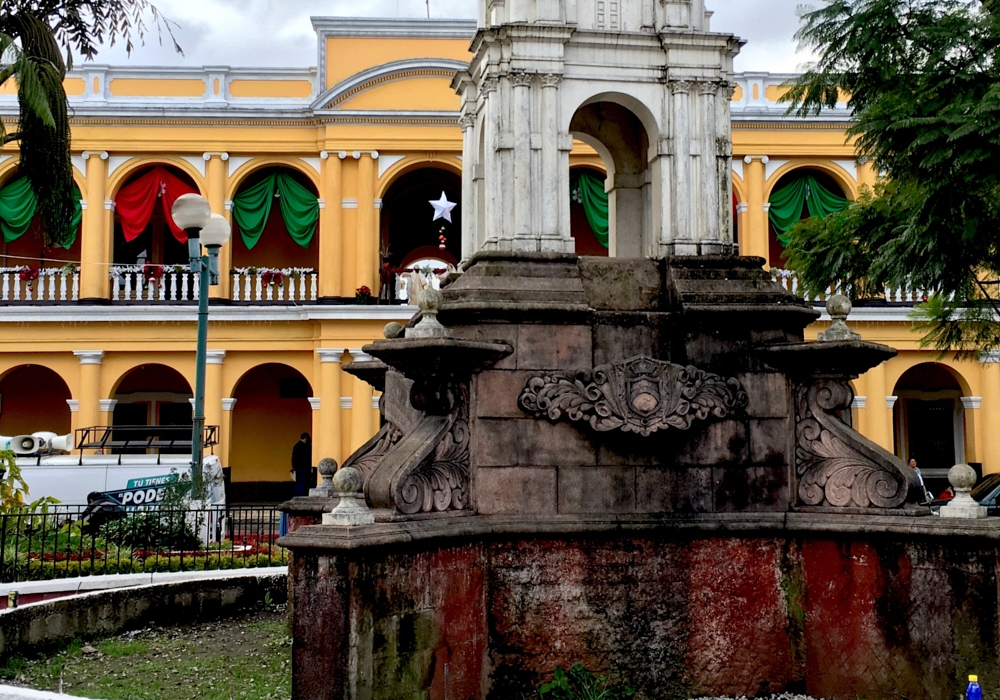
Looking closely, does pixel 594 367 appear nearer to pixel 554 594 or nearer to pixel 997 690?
pixel 554 594

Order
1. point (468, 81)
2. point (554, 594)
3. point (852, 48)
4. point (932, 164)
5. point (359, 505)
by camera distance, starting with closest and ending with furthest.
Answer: point (359, 505) → point (554, 594) → point (468, 81) → point (932, 164) → point (852, 48)

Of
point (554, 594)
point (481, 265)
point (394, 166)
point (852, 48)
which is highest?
point (394, 166)

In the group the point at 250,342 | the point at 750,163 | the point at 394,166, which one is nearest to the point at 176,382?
the point at 250,342

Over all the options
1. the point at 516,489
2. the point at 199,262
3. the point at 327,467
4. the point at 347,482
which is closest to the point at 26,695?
the point at 347,482

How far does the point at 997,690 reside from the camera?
19.2ft

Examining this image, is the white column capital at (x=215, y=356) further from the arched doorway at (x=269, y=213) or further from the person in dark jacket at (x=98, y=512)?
the person in dark jacket at (x=98, y=512)

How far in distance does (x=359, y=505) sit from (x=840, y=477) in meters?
2.95

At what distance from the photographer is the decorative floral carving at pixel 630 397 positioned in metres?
6.48

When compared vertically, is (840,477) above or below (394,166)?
below

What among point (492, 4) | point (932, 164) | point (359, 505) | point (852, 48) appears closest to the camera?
point (359, 505)

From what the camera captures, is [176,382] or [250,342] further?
[176,382]

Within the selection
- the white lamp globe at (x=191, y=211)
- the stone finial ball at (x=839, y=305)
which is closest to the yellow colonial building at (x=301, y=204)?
the white lamp globe at (x=191, y=211)

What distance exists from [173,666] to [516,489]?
9.01ft

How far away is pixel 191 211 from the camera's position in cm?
1245
